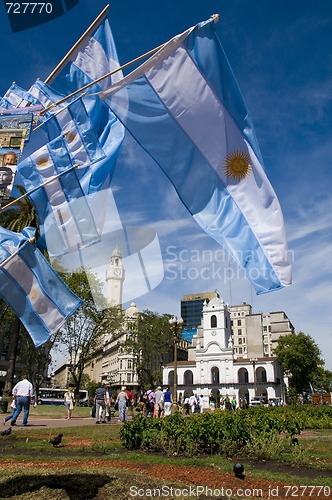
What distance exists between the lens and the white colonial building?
75562 mm

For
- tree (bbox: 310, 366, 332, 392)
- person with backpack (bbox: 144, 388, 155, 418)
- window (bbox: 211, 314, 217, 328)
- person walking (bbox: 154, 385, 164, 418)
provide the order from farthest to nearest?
window (bbox: 211, 314, 217, 328)
tree (bbox: 310, 366, 332, 392)
person walking (bbox: 154, 385, 164, 418)
person with backpack (bbox: 144, 388, 155, 418)

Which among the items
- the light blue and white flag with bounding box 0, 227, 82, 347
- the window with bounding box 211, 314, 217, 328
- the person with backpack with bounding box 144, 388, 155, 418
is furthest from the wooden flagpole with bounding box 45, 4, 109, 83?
the window with bounding box 211, 314, 217, 328

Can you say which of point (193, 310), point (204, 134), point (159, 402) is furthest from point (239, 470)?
point (193, 310)

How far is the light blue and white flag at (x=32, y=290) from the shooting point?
6105 millimetres

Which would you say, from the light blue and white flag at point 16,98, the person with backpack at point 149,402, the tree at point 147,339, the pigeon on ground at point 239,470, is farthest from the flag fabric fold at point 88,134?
the tree at point 147,339

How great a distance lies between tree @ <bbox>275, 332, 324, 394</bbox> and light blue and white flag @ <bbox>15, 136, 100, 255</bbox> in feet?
233

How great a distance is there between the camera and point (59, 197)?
7.95 m

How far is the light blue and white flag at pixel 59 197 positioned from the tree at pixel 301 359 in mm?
71098

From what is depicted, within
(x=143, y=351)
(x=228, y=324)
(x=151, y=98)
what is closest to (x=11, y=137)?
(x=151, y=98)

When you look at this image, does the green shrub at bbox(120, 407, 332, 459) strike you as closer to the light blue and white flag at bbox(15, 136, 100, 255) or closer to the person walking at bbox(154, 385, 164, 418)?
the light blue and white flag at bbox(15, 136, 100, 255)

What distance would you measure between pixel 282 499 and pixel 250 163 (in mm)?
5103

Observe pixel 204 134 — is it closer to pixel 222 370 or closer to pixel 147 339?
pixel 147 339

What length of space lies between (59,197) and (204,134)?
2.89 metres

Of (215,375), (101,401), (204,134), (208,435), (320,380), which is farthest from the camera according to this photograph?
(320,380)
